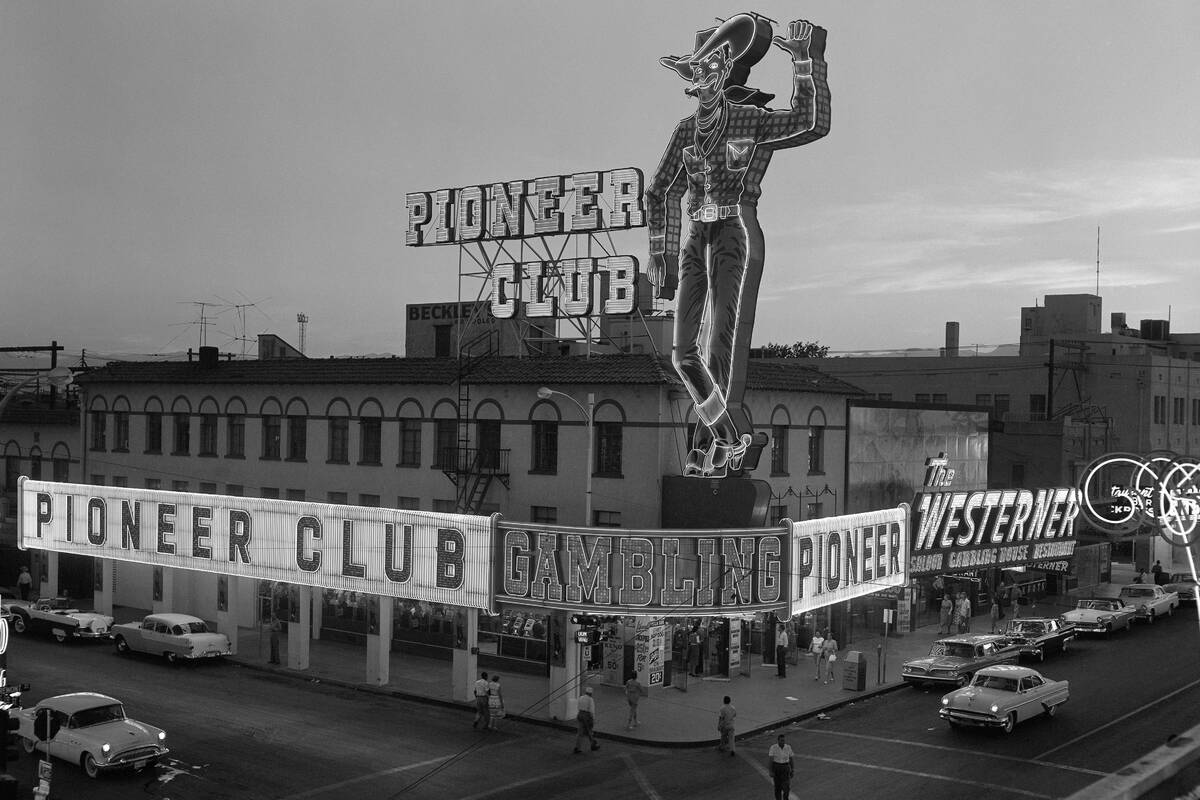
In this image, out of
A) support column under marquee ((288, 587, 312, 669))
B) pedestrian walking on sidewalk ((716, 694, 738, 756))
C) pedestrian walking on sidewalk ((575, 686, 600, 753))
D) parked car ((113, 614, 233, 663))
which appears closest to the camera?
pedestrian walking on sidewalk ((716, 694, 738, 756))

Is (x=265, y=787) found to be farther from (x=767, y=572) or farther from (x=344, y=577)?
(x=767, y=572)

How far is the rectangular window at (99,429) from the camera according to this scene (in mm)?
55625

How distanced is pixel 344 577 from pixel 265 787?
9.93m

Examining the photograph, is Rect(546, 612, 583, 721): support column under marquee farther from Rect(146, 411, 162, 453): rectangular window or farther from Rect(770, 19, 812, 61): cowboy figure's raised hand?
Rect(146, 411, 162, 453): rectangular window

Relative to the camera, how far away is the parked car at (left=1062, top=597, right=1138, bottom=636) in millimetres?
47250

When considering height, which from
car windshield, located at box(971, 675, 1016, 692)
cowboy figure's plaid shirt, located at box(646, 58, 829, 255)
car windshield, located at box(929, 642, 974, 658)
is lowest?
car windshield, located at box(929, 642, 974, 658)

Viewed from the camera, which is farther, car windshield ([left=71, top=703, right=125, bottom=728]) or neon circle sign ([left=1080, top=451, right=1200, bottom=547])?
car windshield ([left=71, top=703, right=125, bottom=728])

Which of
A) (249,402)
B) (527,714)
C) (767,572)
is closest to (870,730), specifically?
(767,572)

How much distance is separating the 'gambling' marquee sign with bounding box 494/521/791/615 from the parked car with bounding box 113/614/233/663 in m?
12.7

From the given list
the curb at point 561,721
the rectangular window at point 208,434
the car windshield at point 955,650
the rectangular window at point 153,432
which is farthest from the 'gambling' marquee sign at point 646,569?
the rectangular window at point 153,432

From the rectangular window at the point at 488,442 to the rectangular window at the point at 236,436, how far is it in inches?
514

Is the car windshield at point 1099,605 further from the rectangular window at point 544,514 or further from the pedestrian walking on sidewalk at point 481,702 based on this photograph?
the pedestrian walking on sidewalk at point 481,702

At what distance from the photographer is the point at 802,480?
147 ft

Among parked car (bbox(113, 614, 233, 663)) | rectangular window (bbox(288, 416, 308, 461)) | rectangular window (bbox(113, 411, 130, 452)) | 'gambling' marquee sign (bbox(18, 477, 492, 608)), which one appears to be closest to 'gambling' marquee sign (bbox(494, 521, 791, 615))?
'gambling' marquee sign (bbox(18, 477, 492, 608))
